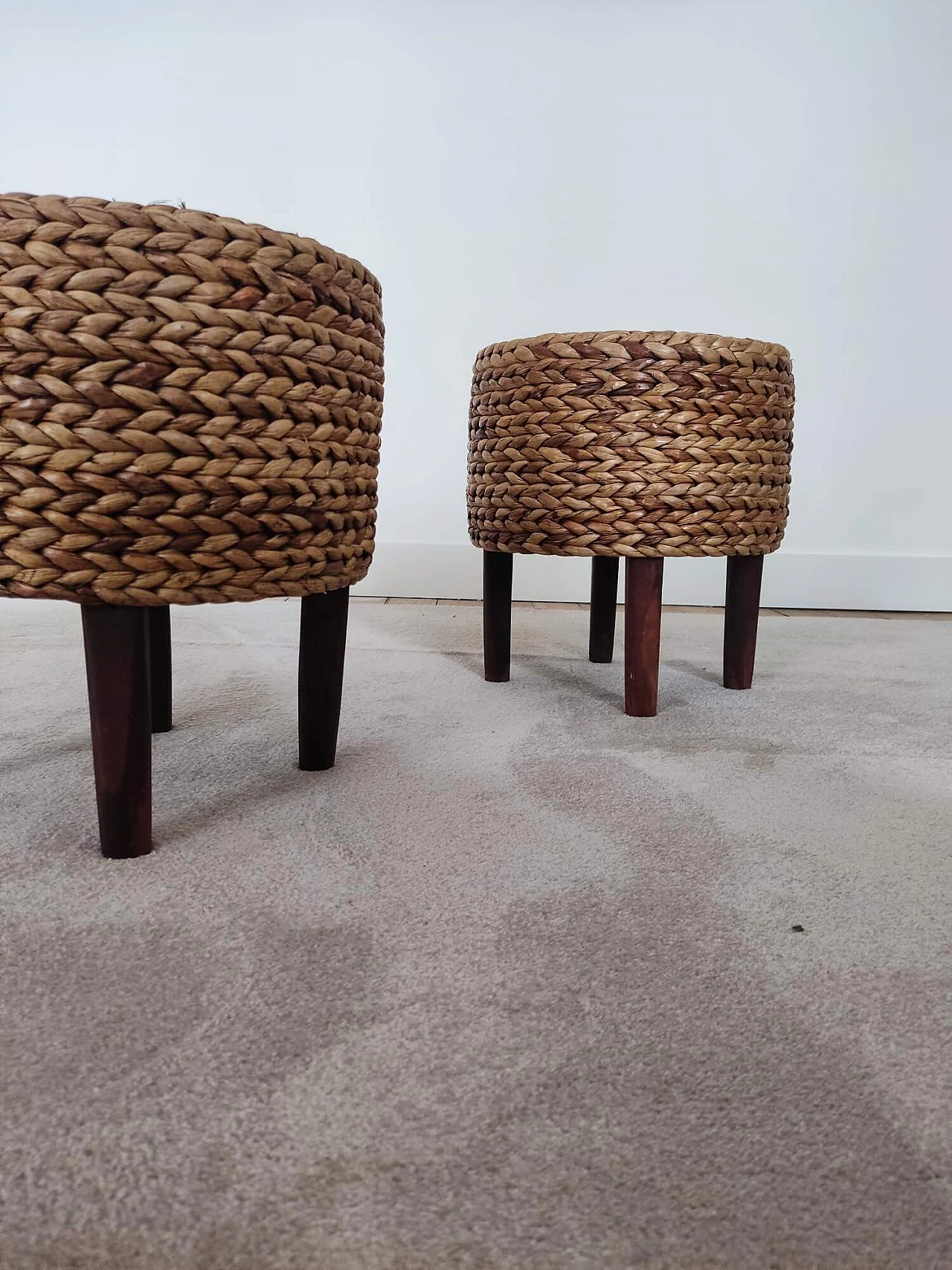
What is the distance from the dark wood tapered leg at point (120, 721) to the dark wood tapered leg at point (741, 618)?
86 cm

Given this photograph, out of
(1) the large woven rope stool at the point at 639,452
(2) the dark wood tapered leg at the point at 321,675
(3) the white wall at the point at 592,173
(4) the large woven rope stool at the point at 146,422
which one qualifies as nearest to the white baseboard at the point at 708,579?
(3) the white wall at the point at 592,173

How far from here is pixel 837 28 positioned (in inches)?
81.4

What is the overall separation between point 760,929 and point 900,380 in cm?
196

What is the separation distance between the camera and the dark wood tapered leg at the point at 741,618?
129 cm

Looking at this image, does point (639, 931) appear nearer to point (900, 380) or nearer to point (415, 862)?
point (415, 862)

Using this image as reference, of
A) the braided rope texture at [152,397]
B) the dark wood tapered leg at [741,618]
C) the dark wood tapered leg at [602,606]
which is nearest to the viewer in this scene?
the braided rope texture at [152,397]

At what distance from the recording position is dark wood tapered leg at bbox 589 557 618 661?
1488 millimetres

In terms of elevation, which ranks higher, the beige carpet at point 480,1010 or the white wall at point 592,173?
the white wall at point 592,173

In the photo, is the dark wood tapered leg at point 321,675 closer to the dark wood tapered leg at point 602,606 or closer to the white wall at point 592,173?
the dark wood tapered leg at point 602,606

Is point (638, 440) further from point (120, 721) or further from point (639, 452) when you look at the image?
point (120, 721)

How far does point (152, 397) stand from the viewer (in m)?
0.63

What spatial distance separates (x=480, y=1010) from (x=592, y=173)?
2.08m

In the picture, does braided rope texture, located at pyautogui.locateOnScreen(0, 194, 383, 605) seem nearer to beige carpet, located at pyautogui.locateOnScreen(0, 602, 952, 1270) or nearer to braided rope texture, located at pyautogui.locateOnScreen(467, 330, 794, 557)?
beige carpet, located at pyautogui.locateOnScreen(0, 602, 952, 1270)

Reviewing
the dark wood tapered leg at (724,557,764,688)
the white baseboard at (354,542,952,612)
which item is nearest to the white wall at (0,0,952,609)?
the white baseboard at (354,542,952,612)
